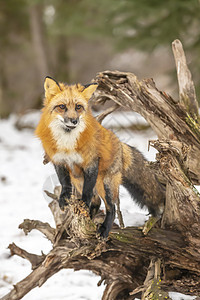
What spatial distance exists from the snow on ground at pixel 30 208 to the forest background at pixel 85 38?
2233 mm

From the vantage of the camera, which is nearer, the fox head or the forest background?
the fox head

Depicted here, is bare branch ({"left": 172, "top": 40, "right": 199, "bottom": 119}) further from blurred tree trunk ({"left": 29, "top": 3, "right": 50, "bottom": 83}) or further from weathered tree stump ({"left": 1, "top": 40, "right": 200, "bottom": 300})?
blurred tree trunk ({"left": 29, "top": 3, "right": 50, "bottom": 83})

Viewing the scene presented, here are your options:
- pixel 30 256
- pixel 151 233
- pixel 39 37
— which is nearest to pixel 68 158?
pixel 151 233

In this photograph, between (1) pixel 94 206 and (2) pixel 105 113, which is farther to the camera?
(2) pixel 105 113

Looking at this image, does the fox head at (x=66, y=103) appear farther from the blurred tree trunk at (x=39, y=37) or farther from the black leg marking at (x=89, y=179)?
the blurred tree trunk at (x=39, y=37)

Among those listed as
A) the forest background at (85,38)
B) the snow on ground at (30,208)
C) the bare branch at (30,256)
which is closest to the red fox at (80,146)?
the snow on ground at (30,208)

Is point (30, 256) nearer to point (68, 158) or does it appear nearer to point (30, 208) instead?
point (68, 158)

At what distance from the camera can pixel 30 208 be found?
6.40m

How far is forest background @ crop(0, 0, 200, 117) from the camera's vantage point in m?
7.98

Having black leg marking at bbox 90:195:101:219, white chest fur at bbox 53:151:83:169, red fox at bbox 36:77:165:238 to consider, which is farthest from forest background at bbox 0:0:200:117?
white chest fur at bbox 53:151:83:169

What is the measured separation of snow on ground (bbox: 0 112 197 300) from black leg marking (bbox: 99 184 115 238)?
22.3 inches

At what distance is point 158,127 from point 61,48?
42.9 feet

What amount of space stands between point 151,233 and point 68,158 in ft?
4.17

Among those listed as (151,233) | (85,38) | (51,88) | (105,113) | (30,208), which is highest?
(85,38)
